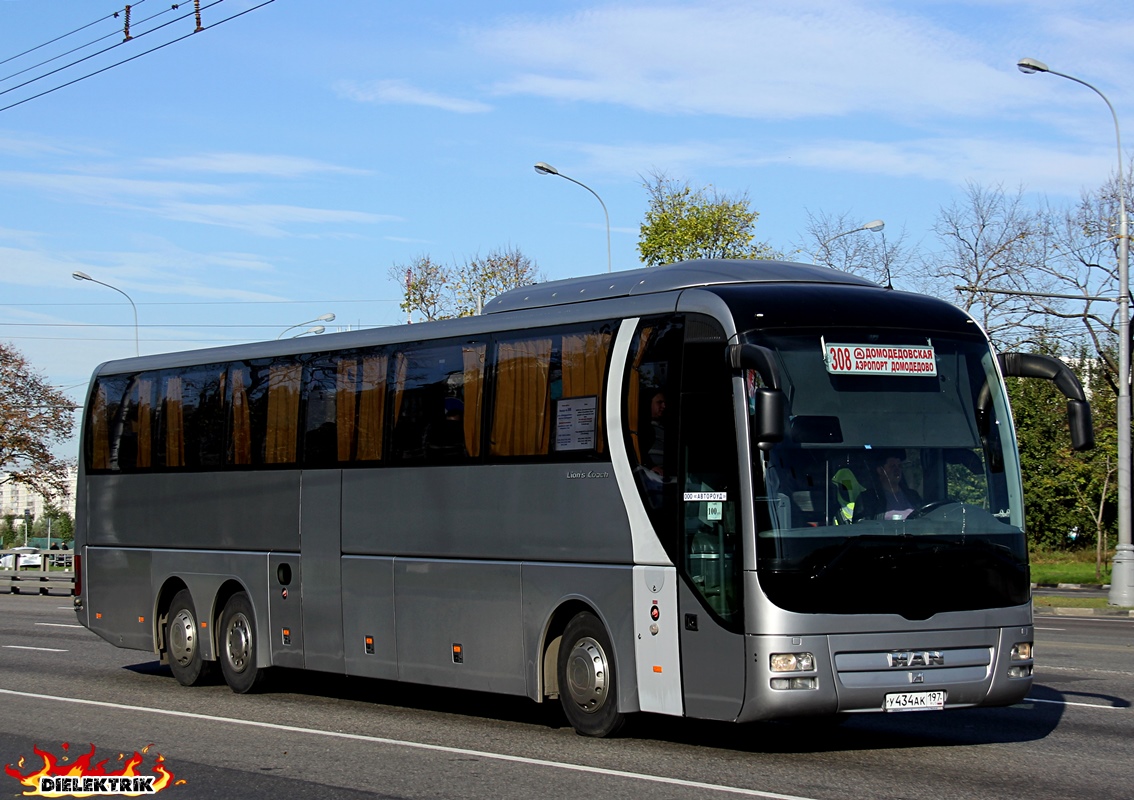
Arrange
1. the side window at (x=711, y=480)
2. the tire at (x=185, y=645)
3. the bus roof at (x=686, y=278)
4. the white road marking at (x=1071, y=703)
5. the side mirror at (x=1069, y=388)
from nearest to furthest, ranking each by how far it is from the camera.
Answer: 1. the side window at (x=711, y=480)
2. the side mirror at (x=1069, y=388)
3. the bus roof at (x=686, y=278)
4. the white road marking at (x=1071, y=703)
5. the tire at (x=185, y=645)

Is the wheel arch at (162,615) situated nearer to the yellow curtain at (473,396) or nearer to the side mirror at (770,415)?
the yellow curtain at (473,396)

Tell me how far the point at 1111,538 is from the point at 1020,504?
54.4 m

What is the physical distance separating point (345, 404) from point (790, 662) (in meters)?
6.21

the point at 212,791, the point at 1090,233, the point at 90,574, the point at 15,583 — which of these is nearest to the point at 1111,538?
the point at 1090,233

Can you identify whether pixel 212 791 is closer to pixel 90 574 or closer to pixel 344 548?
pixel 344 548

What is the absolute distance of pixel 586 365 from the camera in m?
11.7

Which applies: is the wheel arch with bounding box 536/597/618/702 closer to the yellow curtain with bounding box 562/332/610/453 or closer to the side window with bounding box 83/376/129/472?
the yellow curtain with bounding box 562/332/610/453

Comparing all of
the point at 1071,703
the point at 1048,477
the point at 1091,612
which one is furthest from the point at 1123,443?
the point at 1048,477

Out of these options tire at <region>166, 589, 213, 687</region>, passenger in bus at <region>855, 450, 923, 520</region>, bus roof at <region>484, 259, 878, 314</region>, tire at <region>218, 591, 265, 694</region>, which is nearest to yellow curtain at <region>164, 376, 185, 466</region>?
tire at <region>166, 589, 213, 687</region>

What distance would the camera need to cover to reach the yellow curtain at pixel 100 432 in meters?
17.9

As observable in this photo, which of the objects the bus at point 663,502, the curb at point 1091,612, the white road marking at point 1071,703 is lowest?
the curb at point 1091,612

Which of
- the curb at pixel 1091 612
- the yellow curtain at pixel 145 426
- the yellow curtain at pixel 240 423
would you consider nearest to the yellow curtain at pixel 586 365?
the yellow curtain at pixel 240 423

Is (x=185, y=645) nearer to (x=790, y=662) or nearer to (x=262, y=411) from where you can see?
(x=262, y=411)

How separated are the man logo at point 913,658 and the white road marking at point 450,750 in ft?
5.68
